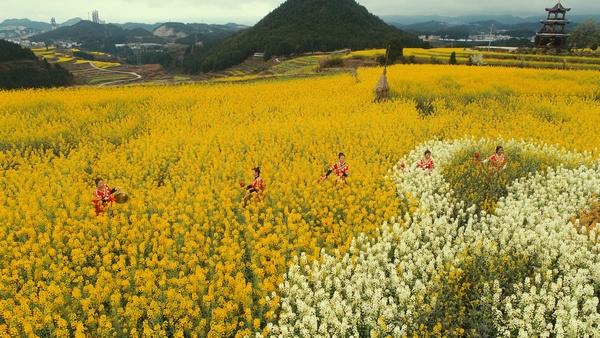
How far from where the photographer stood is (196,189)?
1166 cm

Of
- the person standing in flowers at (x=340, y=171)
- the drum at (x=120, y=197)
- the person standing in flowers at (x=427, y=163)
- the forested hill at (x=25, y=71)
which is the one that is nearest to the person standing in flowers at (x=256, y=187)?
the person standing in flowers at (x=340, y=171)

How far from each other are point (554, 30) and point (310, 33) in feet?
279

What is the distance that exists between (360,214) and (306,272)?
256 cm

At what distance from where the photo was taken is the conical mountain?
118938 mm

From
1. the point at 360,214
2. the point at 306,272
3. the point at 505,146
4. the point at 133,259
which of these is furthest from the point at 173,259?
the point at 505,146

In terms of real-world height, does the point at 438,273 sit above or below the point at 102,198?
below

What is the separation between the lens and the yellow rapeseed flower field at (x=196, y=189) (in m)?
7.14

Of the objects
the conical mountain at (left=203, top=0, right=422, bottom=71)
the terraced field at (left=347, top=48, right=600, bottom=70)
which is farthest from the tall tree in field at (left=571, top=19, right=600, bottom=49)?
the terraced field at (left=347, top=48, right=600, bottom=70)

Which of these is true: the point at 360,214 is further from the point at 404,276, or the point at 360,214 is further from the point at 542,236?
the point at 542,236

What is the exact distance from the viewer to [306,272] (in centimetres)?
828

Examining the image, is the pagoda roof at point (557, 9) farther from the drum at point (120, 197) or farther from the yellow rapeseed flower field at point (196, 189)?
the drum at point (120, 197)

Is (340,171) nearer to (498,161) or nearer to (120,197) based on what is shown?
(498,161)

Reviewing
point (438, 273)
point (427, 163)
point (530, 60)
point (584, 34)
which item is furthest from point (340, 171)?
point (584, 34)

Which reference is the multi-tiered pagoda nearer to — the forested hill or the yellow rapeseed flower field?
the yellow rapeseed flower field
